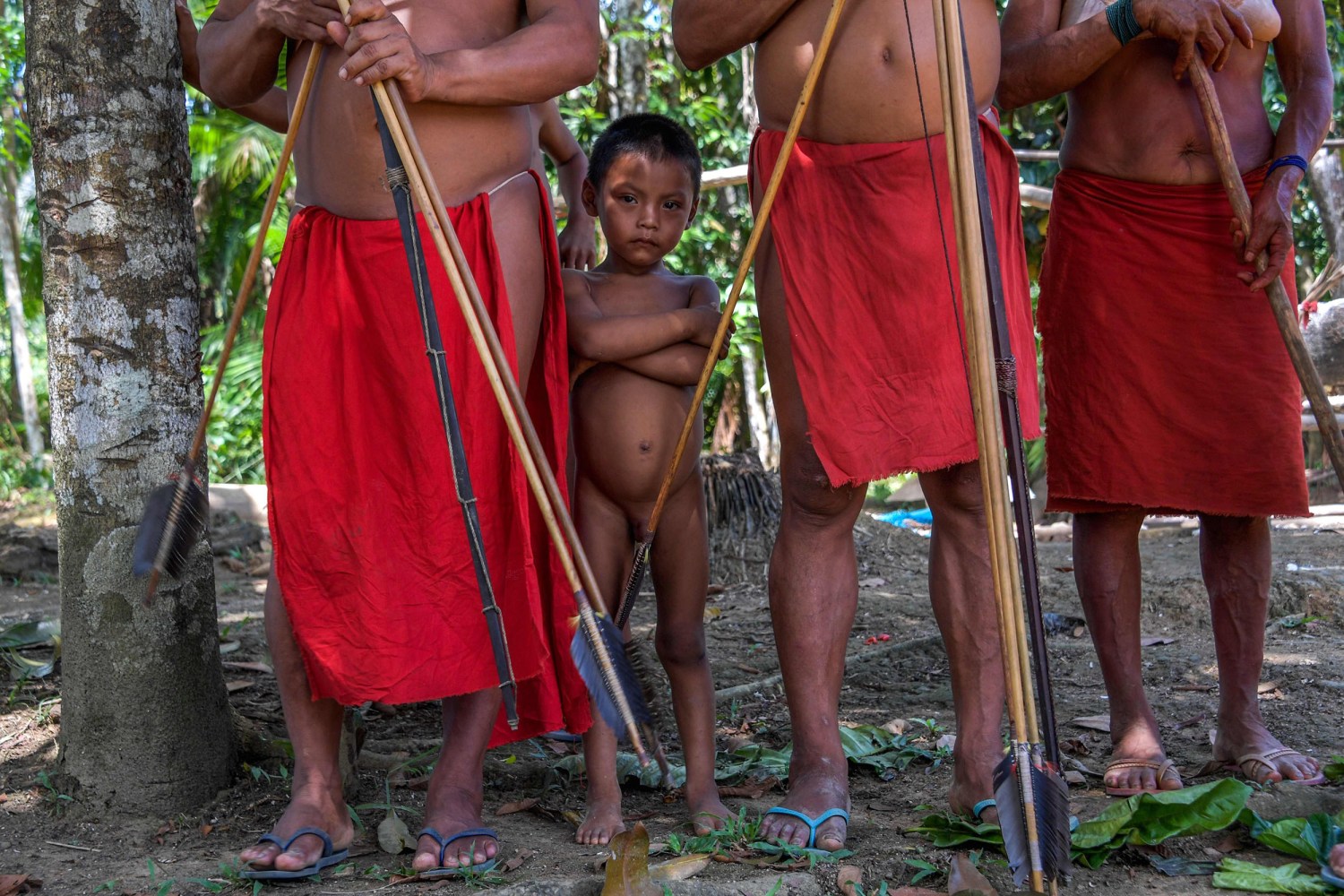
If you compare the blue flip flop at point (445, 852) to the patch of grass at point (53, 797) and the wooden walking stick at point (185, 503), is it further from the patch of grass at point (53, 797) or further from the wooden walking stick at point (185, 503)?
the patch of grass at point (53, 797)

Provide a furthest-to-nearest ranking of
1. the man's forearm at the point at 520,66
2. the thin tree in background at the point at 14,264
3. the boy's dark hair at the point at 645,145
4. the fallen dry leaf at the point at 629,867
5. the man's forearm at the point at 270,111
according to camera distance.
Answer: the thin tree in background at the point at 14,264 → the man's forearm at the point at 270,111 → the boy's dark hair at the point at 645,145 → the man's forearm at the point at 520,66 → the fallen dry leaf at the point at 629,867

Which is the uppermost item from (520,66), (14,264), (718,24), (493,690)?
(14,264)

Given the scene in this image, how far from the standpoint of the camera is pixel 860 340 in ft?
7.80

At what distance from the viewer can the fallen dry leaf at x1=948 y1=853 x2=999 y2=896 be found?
1937 millimetres

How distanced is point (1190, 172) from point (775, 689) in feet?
6.18

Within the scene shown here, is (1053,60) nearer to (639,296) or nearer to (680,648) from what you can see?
(639,296)

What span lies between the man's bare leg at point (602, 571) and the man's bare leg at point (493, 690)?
0.73 ft

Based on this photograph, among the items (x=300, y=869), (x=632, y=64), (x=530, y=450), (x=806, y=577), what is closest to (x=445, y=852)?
(x=300, y=869)

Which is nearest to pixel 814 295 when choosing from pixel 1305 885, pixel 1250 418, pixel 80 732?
pixel 1250 418

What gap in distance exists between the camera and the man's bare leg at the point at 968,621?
2375mm

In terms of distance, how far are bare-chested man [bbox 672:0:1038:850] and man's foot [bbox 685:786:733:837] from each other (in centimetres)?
13

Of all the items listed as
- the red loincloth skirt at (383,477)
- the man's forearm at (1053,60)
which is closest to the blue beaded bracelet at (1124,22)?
the man's forearm at (1053,60)

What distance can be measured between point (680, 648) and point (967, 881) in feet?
2.67

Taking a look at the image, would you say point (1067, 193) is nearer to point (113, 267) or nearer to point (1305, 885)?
point (1305, 885)
